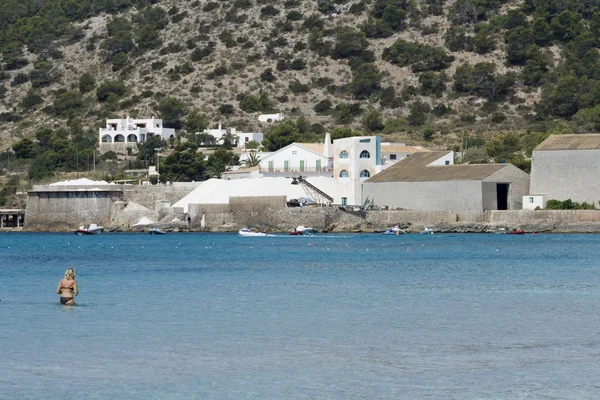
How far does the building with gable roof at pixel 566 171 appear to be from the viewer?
7012cm

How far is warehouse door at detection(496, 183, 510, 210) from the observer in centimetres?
7350

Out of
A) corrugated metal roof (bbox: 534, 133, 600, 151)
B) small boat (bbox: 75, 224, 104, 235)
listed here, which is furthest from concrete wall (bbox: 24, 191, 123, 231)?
corrugated metal roof (bbox: 534, 133, 600, 151)

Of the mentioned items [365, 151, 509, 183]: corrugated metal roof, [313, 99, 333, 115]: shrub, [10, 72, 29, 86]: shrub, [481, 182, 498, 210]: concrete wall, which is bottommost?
[481, 182, 498, 210]: concrete wall

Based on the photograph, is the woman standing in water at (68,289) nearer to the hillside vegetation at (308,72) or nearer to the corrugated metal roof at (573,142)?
the corrugated metal roof at (573,142)

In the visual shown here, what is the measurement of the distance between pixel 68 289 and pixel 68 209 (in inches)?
2228

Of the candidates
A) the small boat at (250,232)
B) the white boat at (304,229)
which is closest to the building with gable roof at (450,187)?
the white boat at (304,229)

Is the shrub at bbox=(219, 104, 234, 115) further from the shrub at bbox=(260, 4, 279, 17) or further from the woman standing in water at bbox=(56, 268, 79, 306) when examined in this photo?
the woman standing in water at bbox=(56, 268, 79, 306)

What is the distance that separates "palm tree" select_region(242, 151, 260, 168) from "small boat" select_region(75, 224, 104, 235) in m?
12.6

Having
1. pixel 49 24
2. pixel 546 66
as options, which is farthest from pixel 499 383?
pixel 49 24

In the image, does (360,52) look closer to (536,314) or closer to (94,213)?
(94,213)

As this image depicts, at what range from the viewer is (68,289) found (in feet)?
97.9

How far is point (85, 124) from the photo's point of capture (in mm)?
121312

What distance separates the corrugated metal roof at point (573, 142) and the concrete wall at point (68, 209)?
29743 mm

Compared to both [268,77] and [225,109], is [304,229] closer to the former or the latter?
[225,109]
